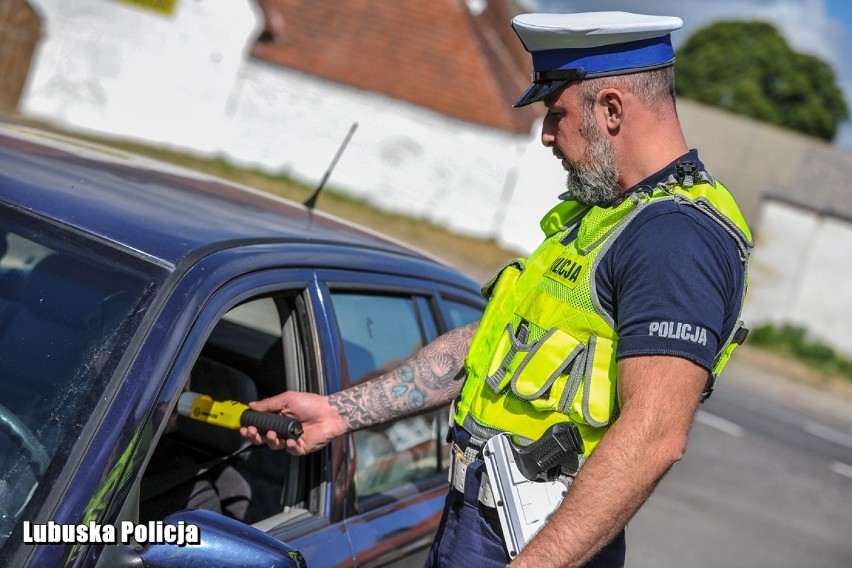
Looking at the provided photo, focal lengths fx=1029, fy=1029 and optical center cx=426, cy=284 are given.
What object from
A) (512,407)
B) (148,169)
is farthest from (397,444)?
(148,169)

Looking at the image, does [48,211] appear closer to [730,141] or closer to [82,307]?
[82,307]

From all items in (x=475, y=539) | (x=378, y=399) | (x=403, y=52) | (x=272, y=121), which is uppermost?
(x=272, y=121)

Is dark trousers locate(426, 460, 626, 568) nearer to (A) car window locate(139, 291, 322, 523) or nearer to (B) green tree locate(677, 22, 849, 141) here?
(A) car window locate(139, 291, 322, 523)

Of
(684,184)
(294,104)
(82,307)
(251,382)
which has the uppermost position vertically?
(294,104)

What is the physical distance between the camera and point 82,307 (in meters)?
2.03

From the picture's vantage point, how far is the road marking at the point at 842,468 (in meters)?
11.3

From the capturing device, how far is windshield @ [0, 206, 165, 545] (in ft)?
6.02

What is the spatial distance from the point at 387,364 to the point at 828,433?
41.8ft

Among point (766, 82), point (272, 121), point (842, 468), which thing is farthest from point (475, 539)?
point (766, 82)

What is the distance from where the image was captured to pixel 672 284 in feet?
6.27

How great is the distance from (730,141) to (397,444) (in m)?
35.7

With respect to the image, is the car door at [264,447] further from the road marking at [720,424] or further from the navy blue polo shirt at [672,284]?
the road marking at [720,424]

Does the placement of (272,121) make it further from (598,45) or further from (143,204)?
(598,45)

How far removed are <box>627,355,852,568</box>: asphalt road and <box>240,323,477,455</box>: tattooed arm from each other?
13.4ft
